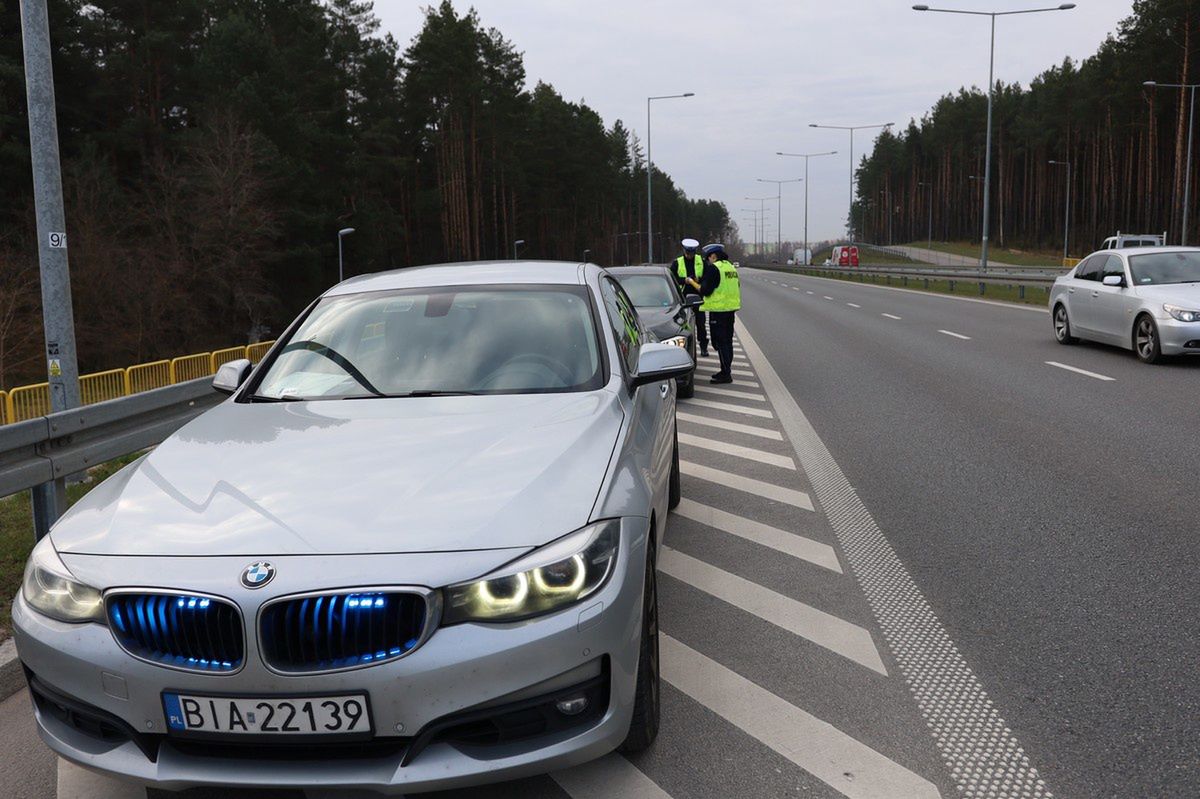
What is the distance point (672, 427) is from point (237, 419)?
105 inches

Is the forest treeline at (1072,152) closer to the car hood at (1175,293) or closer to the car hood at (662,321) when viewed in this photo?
the car hood at (1175,293)

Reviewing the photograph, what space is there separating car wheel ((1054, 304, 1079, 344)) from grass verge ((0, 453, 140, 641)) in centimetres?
1471

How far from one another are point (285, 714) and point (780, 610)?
2.75 meters

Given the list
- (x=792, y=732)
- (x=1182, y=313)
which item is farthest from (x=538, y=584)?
(x=1182, y=313)

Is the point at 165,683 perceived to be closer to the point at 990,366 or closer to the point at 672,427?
the point at 672,427

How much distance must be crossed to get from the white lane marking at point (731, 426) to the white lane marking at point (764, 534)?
114 inches

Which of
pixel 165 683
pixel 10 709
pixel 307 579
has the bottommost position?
pixel 10 709

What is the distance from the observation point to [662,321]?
12.6 m

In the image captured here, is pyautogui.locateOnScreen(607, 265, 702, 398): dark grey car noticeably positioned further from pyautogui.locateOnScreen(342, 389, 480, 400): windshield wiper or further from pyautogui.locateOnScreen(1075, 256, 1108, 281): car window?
pyautogui.locateOnScreen(342, 389, 480, 400): windshield wiper

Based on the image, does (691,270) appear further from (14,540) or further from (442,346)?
(442,346)

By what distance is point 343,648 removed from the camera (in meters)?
2.82

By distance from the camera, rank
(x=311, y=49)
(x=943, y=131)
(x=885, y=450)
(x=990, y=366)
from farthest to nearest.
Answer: (x=943, y=131) < (x=311, y=49) < (x=990, y=366) < (x=885, y=450)

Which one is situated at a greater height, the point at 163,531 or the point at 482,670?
the point at 163,531

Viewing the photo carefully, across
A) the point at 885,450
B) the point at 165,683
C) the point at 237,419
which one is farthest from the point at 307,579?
the point at 885,450
